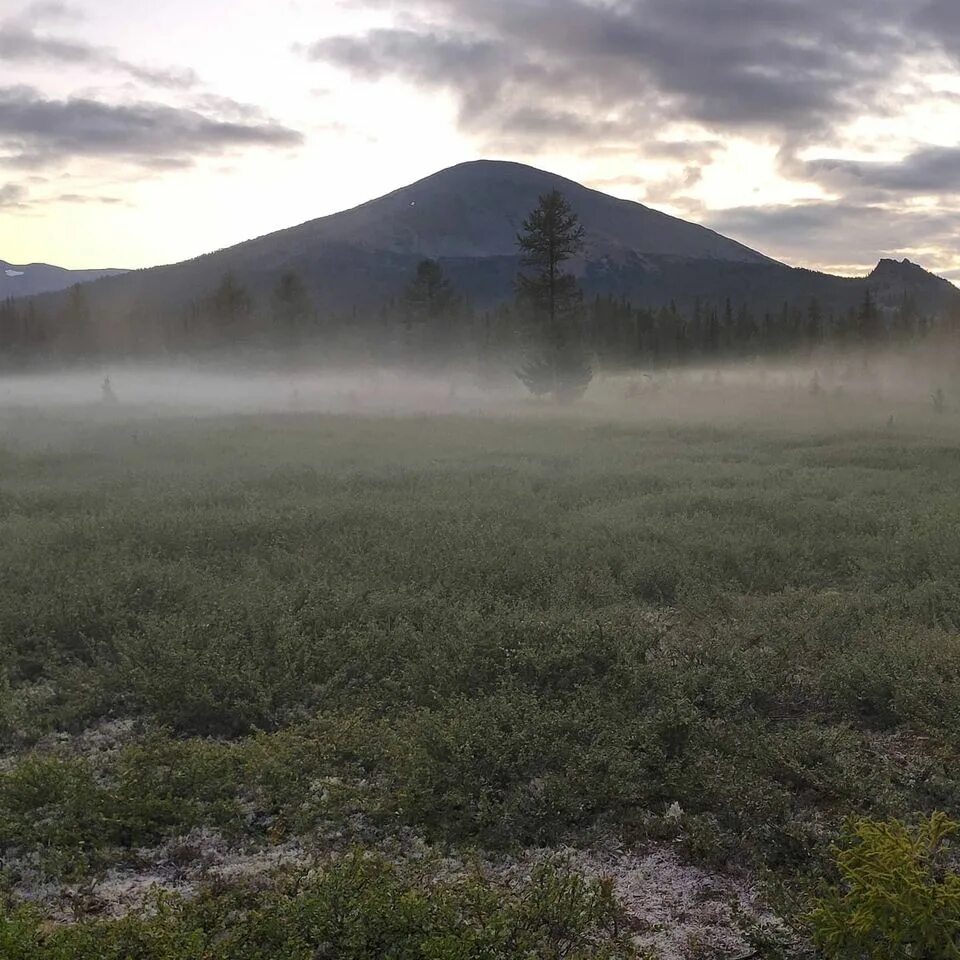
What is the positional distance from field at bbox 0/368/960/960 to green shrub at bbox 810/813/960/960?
2.46 feet

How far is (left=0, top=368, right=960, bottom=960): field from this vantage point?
443 centimetres

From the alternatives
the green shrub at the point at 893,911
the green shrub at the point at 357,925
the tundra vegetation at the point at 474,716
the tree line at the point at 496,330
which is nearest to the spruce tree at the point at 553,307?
the tree line at the point at 496,330

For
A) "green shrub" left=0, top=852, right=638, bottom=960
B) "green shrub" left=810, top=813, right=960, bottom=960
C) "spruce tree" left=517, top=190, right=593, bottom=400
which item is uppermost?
"spruce tree" left=517, top=190, right=593, bottom=400

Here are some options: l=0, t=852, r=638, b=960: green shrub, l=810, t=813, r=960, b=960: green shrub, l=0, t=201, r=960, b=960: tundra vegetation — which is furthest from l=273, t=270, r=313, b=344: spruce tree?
l=810, t=813, r=960, b=960: green shrub

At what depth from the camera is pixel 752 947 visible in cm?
418

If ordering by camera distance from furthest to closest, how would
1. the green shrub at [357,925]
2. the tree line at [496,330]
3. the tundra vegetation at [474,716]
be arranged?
1. the tree line at [496,330]
2. the tundra vegetation at [474,716]
3. the green shrub at [357,925]

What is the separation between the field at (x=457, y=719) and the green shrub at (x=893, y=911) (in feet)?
2.46

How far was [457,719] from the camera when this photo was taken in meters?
6.29

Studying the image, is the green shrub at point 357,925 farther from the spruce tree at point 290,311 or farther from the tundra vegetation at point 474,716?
the spruce tree at point 290,311

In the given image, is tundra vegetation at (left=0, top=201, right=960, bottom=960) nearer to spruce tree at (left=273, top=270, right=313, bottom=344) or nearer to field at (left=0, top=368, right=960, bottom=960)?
field at (left=0, top=368, right=960, bottom=960)

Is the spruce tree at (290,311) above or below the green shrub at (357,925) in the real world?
above

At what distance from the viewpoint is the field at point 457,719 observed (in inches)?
174

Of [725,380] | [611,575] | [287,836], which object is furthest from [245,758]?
[725,380]

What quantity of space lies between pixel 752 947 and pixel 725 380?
66.7 meters
